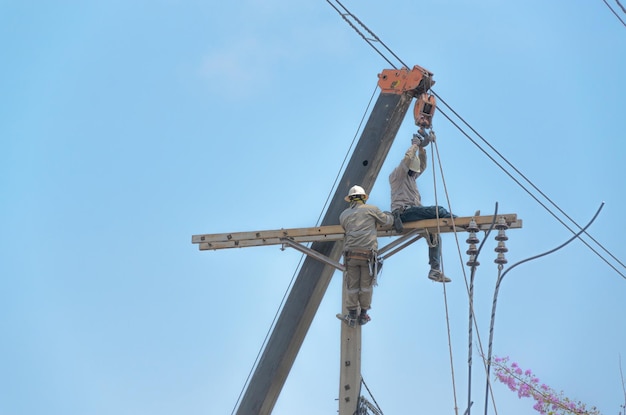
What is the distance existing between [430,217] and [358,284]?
1012mm

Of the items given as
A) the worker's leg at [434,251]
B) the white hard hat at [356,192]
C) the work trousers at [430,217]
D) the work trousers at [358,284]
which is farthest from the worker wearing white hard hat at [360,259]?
the worker's leg at [434,251]

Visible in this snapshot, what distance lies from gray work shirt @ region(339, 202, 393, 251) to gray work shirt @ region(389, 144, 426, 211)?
1.28 feet

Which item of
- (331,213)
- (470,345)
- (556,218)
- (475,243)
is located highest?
(556,218)

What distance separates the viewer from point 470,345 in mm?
11266

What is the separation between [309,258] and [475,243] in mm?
1895

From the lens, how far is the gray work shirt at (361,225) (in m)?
13.1

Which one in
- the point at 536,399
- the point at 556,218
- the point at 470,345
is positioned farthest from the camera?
the point at 536,399

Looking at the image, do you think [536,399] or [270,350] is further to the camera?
[536,399]

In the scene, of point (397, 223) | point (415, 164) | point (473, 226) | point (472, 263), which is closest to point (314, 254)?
point (397, 223)

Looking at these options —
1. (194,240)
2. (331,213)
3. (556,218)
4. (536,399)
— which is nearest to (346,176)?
(331,213)

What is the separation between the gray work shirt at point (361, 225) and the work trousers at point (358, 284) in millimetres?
184

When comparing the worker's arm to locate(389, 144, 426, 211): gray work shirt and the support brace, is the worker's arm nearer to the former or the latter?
locate(389, 144, 426, 211): gray work shirt

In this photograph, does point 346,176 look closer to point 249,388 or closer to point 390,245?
→ point 390,245

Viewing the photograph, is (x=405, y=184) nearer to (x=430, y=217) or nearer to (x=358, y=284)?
(x=430, y=217)
